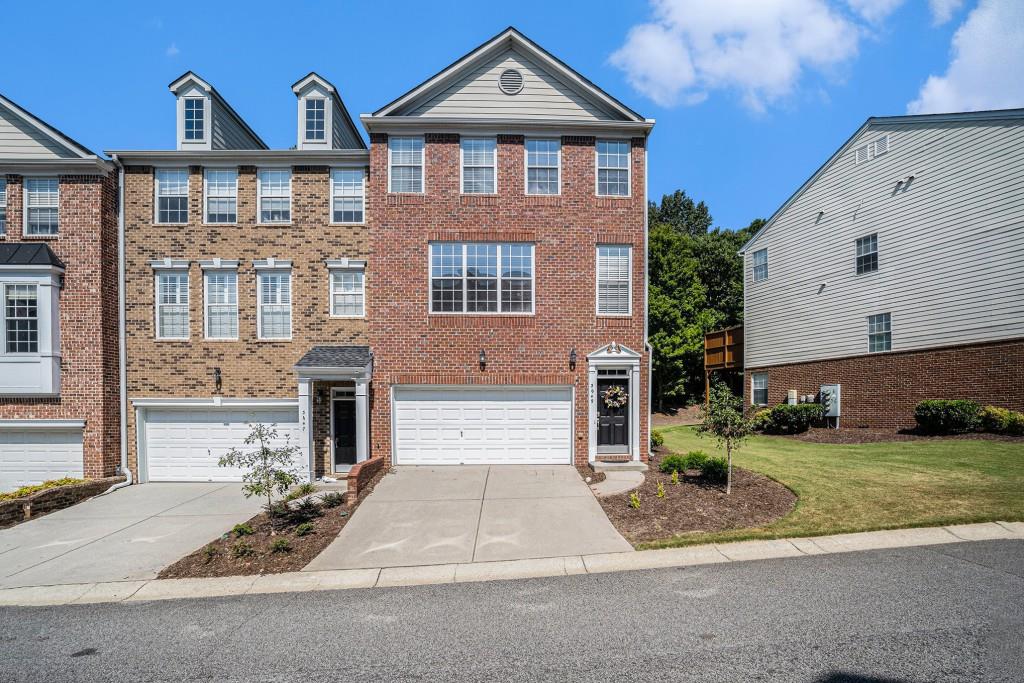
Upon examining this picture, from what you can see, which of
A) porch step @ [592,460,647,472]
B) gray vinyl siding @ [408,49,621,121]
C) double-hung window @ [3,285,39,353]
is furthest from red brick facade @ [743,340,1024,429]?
double-hung window @ [3,285,39,353]

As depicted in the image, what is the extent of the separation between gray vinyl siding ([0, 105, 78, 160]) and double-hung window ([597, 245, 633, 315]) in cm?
1504

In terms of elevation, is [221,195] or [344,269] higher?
[221,195]

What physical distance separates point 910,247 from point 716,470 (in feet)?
43.4

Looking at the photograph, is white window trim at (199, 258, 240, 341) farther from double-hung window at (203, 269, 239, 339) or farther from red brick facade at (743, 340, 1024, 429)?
red brick facade at (743, 340, 1024, 429)

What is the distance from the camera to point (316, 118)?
52.1ft

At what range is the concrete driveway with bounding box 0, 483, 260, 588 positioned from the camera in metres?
8.73

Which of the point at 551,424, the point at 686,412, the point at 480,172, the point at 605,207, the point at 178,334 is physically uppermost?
the point at 480,172

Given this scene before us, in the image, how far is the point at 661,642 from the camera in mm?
5438

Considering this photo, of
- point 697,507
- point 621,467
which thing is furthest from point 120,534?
point 697,507

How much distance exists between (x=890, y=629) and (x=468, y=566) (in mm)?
5341

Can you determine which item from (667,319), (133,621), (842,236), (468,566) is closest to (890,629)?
(468,566)

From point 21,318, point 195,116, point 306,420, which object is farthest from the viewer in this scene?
point 195,116

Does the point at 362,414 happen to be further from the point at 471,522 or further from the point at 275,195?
the point at 275,195

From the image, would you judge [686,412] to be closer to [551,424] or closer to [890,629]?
[551,424]
